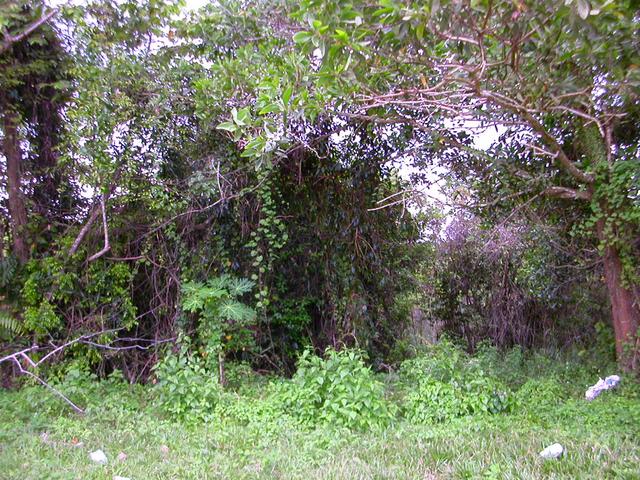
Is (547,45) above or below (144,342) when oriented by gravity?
above

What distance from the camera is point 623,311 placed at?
6.11 meters

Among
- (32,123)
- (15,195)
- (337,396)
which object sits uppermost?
(32,123)

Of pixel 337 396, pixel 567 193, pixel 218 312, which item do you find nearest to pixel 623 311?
pixel 567 193

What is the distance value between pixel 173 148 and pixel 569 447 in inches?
229

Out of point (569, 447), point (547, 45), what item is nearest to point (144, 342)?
point (569, 447)

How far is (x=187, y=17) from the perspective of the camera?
6598mm

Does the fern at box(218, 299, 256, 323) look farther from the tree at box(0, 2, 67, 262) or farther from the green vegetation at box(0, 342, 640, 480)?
the tree at box(0, 2, 67, 262)

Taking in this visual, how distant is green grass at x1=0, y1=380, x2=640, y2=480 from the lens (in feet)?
11.8

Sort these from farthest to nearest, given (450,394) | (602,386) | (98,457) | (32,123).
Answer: (32,123), (602,386), (450,394), (98,457)

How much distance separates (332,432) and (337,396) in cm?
44

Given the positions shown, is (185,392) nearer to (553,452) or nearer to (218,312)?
(218,312)

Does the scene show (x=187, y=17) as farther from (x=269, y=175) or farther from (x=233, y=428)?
(x=233, y=428)

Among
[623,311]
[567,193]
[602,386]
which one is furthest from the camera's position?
[623,311]

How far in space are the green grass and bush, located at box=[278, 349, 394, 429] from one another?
0.51 ft
